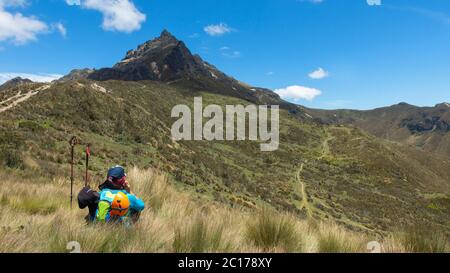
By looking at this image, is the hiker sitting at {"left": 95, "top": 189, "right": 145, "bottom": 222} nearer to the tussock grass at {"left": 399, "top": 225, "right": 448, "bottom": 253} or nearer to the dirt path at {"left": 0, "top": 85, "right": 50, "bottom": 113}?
the tussock grass at {"left": 399, "top": 225, "right": 448, "bottom": 253}

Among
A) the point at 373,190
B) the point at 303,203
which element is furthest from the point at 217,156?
the point at 373,190

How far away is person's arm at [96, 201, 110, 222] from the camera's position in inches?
226

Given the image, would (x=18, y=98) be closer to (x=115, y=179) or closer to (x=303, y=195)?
(x=303, y=195)

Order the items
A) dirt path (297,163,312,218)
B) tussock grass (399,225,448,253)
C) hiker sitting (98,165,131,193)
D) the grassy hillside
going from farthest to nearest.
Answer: dirt path (297,163,312,218), the grassy hillside, hiker sitting (98,165,131,193), tussock grass (399,225,448,253)

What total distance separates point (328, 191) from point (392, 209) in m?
9.16

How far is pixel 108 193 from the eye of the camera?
5.93m

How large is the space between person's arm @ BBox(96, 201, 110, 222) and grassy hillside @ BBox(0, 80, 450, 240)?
263 centimetres

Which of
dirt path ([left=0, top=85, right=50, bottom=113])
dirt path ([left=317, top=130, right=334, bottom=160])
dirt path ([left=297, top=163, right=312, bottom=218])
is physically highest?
dirt path ([left=0, top=85, right=50, bottom=113])

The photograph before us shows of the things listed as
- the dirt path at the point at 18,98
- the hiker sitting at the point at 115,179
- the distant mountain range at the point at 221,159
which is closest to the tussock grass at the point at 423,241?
the distant mountain range at the point at 221,159

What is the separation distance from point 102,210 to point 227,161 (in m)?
52.1

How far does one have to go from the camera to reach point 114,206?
→ 5809 mm

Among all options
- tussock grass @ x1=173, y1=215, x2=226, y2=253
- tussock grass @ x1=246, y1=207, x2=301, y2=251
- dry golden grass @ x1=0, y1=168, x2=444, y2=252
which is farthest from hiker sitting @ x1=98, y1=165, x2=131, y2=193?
tussock grass @ x1=246, y1=207, x2=301, y2=251

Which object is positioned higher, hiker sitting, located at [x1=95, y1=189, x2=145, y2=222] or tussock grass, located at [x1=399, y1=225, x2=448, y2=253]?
hiker sitting, located at [x1=95, y1=189, x2=145, y2=222]

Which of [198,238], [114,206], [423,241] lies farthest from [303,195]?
[198,238]
